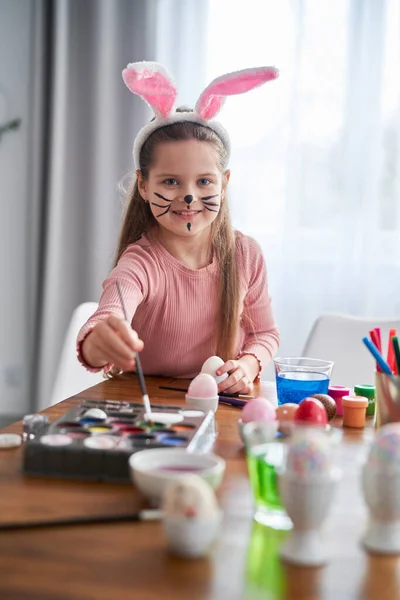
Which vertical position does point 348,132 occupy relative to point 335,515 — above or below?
above

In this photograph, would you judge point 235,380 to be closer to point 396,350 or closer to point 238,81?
point 396,350

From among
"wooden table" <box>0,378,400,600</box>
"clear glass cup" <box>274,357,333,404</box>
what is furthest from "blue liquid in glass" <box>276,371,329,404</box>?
"wooden table" <box>0,378,400,600</box>

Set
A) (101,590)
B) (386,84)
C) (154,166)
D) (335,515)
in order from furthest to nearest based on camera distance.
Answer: (386,84) < (154,166) < (335,515) < (101,590)

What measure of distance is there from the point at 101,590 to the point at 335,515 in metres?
0.28

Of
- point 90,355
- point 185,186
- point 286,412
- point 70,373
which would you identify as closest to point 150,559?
point 286,412

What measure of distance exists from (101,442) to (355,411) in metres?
0.47

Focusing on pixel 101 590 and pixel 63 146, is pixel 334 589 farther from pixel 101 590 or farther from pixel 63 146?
pixel 63 146

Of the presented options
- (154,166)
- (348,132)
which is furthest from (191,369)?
(348,132)

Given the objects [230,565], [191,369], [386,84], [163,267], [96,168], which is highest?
[386,84]

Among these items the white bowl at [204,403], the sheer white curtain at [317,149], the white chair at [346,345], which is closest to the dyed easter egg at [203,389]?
the white bowl at [204,403]

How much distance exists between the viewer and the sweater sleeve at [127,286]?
1352mm

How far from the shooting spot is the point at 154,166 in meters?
1.62

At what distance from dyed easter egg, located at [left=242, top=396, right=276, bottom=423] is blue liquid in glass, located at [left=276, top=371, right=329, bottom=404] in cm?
25

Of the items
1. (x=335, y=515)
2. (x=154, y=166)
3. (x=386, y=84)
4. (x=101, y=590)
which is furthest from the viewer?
(x=386, y=84)
